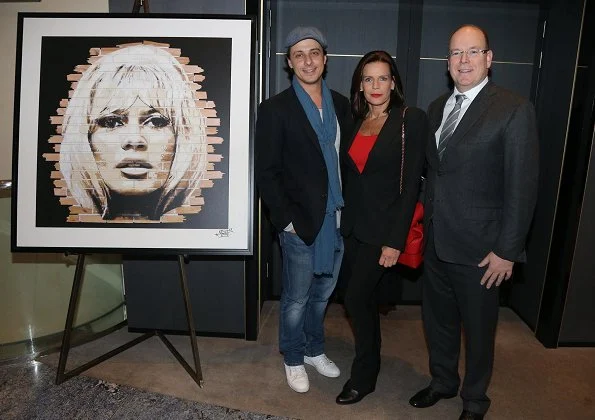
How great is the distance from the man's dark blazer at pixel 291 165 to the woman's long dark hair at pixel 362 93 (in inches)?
4.7

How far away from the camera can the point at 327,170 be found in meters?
2.07

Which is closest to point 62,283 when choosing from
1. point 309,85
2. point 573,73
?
point 309,85

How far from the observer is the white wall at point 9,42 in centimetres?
305

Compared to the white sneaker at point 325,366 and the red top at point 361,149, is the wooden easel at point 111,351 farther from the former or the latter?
the red top at point 361,149

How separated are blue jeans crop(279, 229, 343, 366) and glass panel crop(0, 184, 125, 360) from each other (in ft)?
3.97

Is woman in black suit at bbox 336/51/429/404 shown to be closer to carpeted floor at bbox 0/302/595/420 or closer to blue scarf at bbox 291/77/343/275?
blue scarf at bbox 291/77/343/275

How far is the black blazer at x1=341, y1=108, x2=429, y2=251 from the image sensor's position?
1.91 metres

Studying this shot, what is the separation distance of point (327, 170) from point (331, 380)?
1.07 meters

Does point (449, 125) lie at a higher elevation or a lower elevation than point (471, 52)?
lower

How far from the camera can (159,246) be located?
214cm

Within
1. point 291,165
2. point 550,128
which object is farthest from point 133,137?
point 550,128

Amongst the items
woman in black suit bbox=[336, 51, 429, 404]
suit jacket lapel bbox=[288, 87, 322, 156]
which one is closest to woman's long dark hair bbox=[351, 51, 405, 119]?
woman in black suit bbox=[336, 51, 429, 404]

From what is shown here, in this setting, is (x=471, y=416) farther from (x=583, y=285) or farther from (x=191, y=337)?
(x=191, y=337)

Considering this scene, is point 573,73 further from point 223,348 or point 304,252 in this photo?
point 223,348
